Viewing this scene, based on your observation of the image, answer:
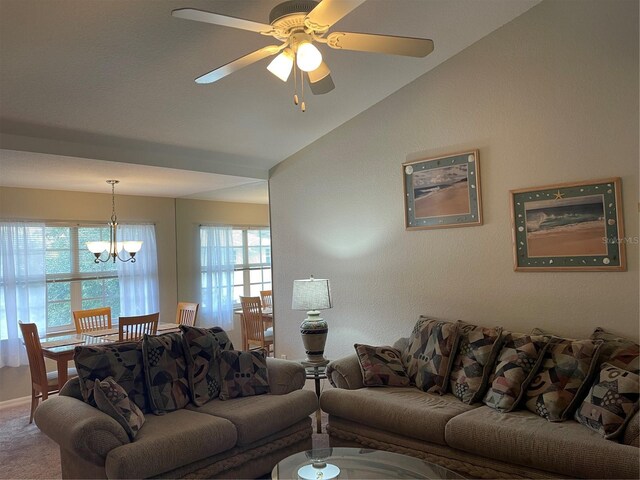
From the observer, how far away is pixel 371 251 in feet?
14.1

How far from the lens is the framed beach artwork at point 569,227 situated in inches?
120

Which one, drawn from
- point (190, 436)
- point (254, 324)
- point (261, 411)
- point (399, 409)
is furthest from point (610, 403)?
point (254, 324)

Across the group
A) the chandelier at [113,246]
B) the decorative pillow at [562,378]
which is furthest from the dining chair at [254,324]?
the decorative pillow at [562,378]

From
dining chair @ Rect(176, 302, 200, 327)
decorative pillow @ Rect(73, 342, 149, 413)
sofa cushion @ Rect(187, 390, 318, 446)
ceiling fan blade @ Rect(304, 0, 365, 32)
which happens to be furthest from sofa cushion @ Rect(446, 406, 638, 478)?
dining chair @ Rect(176, 302, 200, 327)

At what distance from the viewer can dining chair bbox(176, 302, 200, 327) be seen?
18.3ft

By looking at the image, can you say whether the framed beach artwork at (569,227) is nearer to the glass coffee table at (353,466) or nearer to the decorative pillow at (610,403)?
the decorative pillow at (610,403)

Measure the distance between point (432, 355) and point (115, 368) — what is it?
2.14 meters

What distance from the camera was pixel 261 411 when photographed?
3.08 m

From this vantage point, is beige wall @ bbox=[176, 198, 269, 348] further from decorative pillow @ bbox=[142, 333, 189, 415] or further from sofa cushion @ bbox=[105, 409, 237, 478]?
sofa cushion @ bbox=[105, 409, 237, 478]

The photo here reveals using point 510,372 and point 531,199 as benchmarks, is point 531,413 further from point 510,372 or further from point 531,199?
point 531,199

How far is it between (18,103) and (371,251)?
2828 mm

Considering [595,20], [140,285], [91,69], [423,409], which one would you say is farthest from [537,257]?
[140,285]

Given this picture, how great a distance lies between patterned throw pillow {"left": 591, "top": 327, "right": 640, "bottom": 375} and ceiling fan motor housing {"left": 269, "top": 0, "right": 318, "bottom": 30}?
2.45m

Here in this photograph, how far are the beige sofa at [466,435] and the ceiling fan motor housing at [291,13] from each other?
230cm
